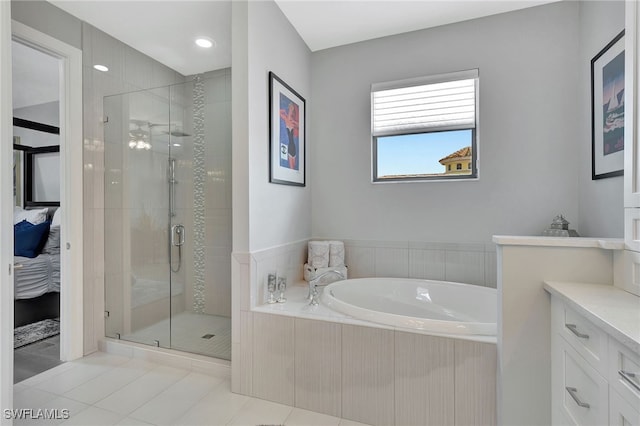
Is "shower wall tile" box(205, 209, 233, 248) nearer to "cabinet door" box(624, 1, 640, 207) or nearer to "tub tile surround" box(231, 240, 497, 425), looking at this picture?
"tub tile surround" box(231, 240, 497, 425)

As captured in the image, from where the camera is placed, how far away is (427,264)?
8.43 feet

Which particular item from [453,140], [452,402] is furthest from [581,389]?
[453,140]

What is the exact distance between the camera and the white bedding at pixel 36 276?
3.12 meters

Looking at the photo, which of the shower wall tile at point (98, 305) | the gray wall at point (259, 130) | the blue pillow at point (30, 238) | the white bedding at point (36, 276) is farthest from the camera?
the blue pillow at point (30, 238)

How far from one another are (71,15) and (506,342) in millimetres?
3525

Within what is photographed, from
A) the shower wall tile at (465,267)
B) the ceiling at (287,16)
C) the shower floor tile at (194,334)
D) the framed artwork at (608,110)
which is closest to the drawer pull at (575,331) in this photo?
the framed artwork at (608,110)

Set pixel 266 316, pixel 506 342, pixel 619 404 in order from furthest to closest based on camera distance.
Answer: pixel 266 316 → pixel 506 342 → pixel 619 404

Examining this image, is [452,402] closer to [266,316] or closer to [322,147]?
[266,316]

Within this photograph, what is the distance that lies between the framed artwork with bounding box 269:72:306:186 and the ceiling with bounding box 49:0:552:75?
0.56 metres

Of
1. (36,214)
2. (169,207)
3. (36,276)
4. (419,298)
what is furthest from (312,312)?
(36,214)

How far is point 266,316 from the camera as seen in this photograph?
191 centimetres

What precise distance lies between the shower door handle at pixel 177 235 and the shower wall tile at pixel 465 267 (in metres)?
2.29

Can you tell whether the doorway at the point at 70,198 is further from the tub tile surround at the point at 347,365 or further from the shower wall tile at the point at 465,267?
the shower wall tile at the point at 465,267

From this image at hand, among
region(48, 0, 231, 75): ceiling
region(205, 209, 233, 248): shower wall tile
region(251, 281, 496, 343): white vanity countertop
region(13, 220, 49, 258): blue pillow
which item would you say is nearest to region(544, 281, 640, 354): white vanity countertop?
region(251, 281, 496, 343): white vanity countertop
